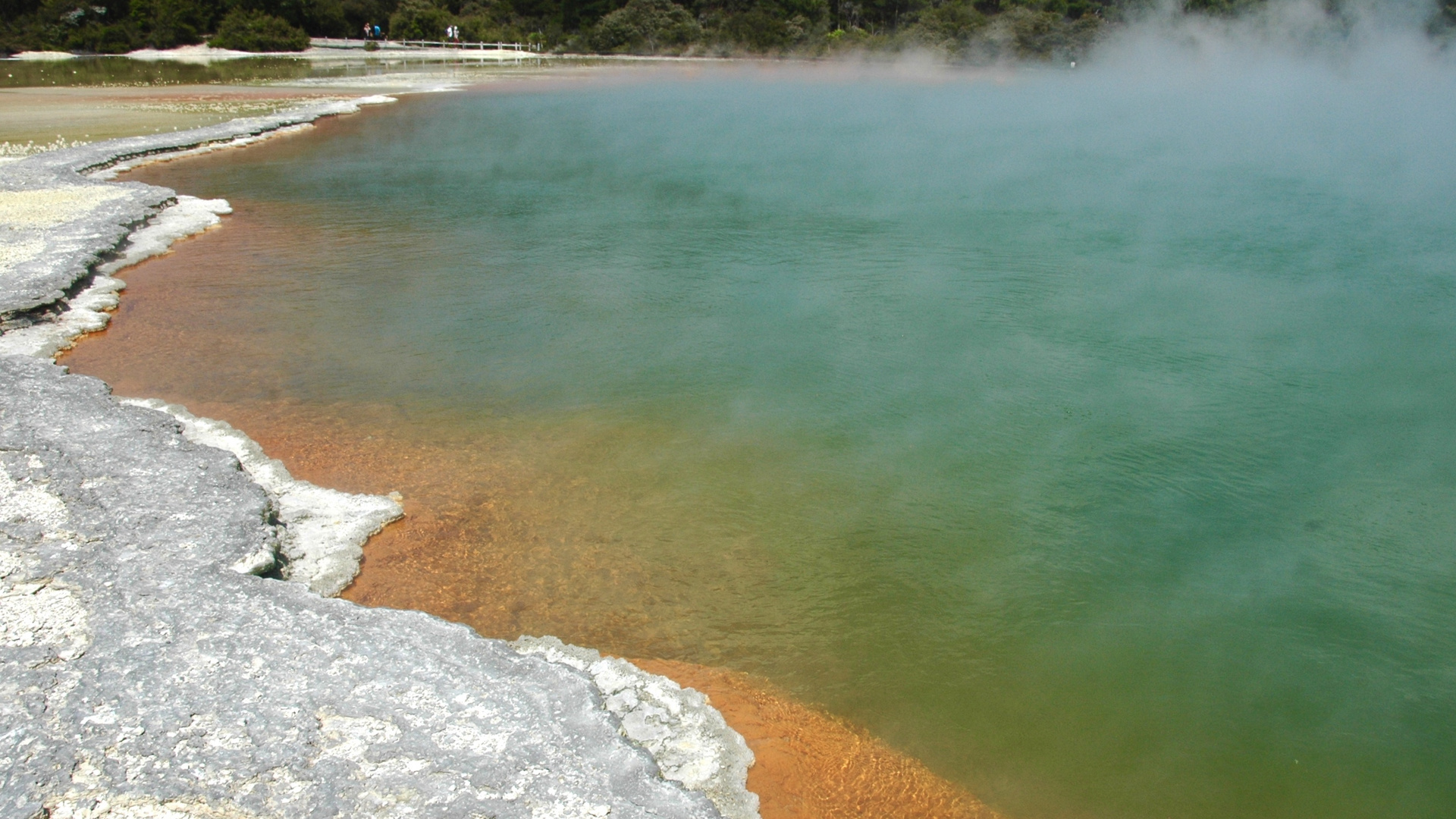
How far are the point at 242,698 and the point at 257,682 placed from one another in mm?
68

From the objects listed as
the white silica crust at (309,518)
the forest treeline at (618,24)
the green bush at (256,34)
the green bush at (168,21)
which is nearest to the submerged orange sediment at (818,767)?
the white silica crust at (309,518)

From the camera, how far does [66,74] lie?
24625 millimetres

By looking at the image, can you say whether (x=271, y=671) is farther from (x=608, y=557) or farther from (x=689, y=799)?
(x=608, y=557)

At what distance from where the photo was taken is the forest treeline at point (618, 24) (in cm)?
3316

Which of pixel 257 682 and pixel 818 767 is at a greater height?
pixel 257 682

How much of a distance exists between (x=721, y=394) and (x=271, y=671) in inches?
118

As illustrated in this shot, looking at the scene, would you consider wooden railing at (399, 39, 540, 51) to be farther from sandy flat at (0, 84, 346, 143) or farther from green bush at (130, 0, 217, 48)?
sandy flat at (0, 84, 346, 143)

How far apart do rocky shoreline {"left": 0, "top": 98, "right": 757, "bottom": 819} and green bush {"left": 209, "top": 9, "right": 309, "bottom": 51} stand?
35.6 metres

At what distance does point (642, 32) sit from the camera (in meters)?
43.4

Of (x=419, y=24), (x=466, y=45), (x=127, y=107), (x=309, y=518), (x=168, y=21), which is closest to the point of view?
(x=309, y=518)

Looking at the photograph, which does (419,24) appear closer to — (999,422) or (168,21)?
(168,21)

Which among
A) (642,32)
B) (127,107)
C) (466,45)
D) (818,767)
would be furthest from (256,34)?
(818,767)

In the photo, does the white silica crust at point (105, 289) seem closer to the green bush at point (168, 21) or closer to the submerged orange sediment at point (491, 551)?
the submerged orange sediment at point (491, 551)

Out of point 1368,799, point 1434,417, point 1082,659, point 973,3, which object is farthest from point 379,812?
point 973,3
